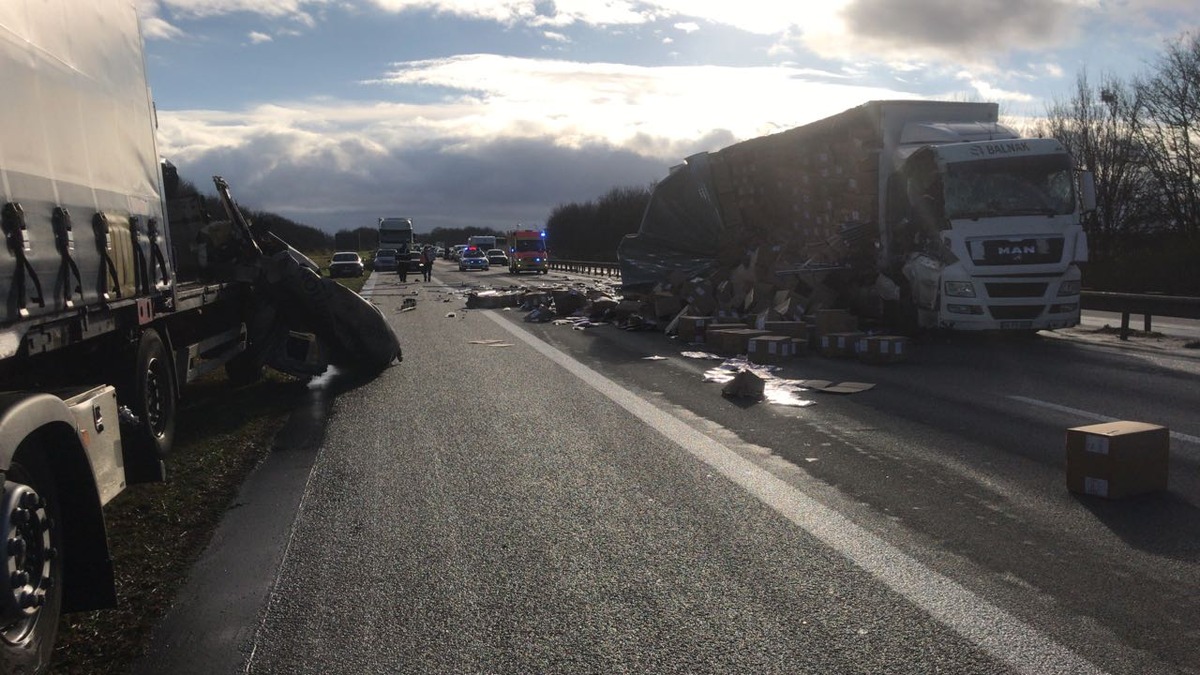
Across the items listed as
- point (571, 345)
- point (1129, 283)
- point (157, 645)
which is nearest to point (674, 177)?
point (571, 345)

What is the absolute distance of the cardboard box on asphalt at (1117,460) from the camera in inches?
250

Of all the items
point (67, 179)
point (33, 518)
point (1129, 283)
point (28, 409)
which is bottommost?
point (1129, 283)

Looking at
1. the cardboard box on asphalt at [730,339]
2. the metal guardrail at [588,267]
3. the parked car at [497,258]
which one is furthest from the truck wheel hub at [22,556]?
the parked car at [497,258]

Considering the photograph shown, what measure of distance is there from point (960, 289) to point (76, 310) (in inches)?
513

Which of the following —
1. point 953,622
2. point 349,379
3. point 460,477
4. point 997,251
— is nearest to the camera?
point 953,622

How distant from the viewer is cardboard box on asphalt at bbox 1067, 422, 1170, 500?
6.36 m

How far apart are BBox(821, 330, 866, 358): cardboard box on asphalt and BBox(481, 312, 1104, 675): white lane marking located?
6.59 meters

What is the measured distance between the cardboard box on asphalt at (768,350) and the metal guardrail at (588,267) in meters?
35.0

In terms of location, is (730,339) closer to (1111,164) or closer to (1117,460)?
(1117,460)

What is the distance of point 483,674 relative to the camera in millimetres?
3938

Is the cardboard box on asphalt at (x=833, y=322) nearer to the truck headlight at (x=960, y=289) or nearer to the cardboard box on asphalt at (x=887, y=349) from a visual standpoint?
the truck headlight at (x=960, y=289)

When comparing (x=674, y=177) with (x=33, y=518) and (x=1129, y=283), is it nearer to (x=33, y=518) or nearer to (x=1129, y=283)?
(x=1129, y=283)

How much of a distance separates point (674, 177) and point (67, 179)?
64.2 feet

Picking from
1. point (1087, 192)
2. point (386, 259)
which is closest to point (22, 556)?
point (1087, 192)
